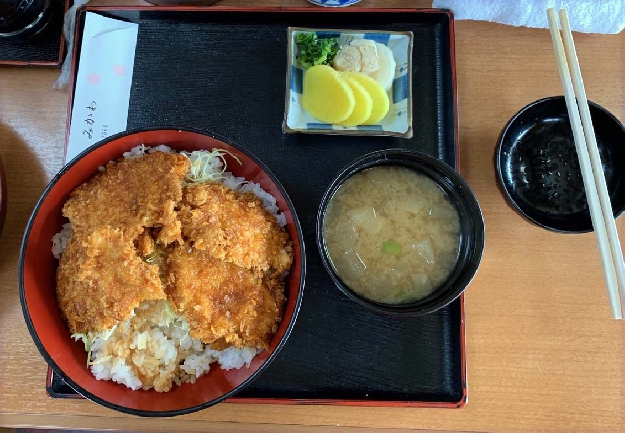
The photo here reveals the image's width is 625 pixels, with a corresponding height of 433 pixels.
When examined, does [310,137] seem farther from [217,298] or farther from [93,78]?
[93,78]

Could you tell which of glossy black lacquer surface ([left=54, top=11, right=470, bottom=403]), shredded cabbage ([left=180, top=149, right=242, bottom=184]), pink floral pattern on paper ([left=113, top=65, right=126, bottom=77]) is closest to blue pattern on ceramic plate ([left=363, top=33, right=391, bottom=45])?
glossy black lacquer surface ([left=54, top=11, right=470, bottom=403])

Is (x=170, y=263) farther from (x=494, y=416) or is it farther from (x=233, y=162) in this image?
(x=494, y=416)

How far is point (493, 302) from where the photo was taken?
6.00 feet

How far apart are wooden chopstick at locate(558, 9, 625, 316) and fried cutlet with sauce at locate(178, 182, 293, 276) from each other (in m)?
1.05

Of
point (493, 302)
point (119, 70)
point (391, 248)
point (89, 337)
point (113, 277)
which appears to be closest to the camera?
point (113, 277)

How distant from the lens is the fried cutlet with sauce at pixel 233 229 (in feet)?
5.10

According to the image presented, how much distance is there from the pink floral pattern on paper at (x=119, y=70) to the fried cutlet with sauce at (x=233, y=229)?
2.10ft

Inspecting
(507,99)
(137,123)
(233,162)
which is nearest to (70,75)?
(137,123)

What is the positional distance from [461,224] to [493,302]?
1.11 ft

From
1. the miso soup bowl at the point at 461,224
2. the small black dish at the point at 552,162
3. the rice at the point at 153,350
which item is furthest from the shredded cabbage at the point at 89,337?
the small black dish at the point at 552,162

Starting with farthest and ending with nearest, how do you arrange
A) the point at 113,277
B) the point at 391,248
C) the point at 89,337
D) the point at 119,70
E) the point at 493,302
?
1. the point at 119,70
2. the point at 493,302
3. the point at 391,248
4. the point at 89,337
5. the point at 113,277

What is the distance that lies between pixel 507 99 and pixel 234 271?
50.6 inches

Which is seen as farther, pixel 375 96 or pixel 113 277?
pixel 375 96

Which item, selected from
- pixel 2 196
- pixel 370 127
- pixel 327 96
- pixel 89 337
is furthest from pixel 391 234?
pixel 2 196
